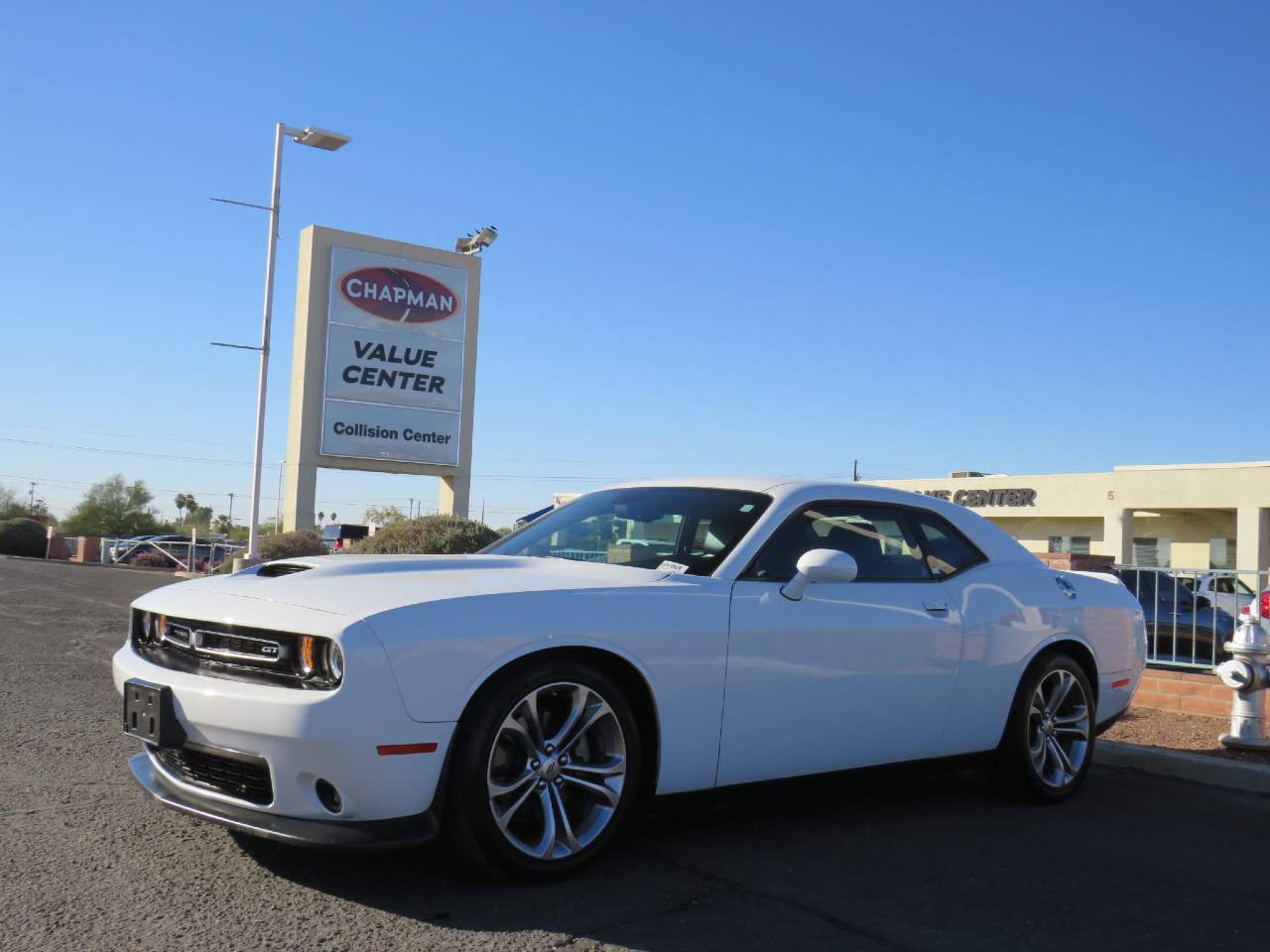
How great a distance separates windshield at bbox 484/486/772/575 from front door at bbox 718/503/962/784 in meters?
0.20

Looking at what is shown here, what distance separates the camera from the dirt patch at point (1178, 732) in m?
7.31

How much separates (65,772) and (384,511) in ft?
73.2

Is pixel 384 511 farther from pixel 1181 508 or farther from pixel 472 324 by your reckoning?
pixel 1181 508

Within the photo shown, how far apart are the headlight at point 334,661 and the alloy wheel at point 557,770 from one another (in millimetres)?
554

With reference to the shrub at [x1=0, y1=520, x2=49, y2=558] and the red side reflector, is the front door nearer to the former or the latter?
the red side reflector

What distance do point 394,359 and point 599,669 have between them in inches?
870

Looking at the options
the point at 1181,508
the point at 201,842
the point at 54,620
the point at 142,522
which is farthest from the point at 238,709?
the point at 142,522

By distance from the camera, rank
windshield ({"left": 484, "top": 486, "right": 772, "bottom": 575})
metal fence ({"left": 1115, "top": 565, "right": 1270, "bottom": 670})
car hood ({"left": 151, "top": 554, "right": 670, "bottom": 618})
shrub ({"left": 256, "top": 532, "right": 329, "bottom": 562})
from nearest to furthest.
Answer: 1. car hood ({"left": 151, "top": 554, "right": 670, "bottom": 618})
2. windshield ({"left": 484, "top": 486, "right": 772, "bottom": 575})
3. metal fence ({"left": 1115, "top": 565, "right": 1270, "bottom": 670})
4. shrub ({"left": 256, "top": 532, "right": 329, "bottom": 562})

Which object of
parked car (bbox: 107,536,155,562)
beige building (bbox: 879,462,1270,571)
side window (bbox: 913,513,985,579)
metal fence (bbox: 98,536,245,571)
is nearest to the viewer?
side window (bbox: 913,513,985,579)

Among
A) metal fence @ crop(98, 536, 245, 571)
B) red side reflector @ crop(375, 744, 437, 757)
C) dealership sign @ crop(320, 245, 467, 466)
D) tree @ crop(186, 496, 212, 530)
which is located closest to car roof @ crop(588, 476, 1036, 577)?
red side reflector @ crop(375, 744, 437, 757)

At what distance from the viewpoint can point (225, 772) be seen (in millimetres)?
3932

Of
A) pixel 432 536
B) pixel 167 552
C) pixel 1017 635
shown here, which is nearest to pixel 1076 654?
pixel 1017 635

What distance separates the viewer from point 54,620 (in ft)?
42.8

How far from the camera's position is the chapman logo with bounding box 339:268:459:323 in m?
25.2
